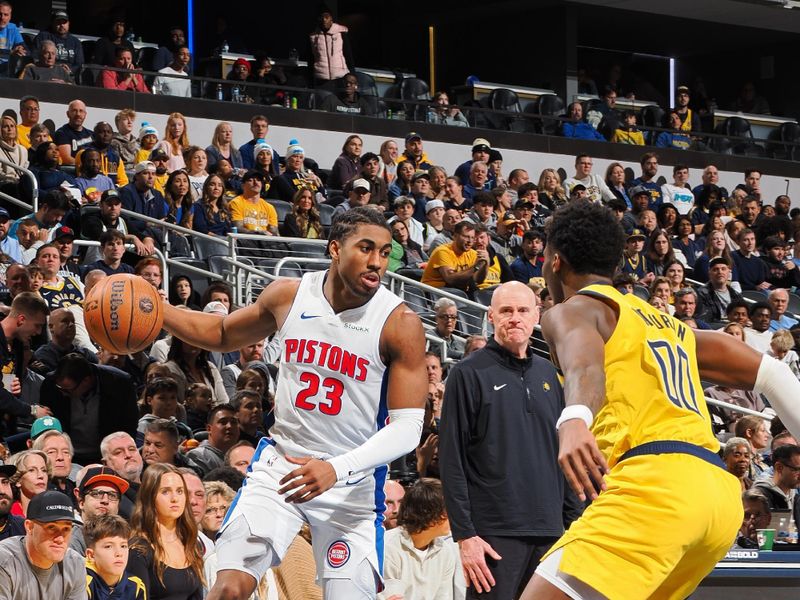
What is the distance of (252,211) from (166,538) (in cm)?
693

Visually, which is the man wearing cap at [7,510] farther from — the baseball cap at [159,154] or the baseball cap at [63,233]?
the baseball cap at [159,154]

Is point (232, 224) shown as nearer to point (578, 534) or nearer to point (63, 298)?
point (63, 298)

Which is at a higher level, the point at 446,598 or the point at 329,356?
the point at 329,356

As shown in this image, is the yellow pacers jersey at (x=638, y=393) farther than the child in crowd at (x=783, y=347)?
No

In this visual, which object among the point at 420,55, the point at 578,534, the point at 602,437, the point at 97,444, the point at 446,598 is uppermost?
the point at 420,55

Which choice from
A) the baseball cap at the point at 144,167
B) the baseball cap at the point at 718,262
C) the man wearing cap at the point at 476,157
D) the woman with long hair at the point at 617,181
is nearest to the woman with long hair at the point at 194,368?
the baseball cap at the point at 144,167

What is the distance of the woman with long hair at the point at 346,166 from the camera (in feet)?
53.5

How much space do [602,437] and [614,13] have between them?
23333 mm

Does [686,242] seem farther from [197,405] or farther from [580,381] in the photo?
[580,381]

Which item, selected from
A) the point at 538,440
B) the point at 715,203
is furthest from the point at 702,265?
the point at 538,440

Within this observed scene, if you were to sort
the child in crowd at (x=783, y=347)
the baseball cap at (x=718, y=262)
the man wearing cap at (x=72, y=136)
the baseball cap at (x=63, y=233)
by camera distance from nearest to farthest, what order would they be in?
the baseball cap at (x=63, y=233)
the child in crowd at (x=783, y=347)
the man wearing cap at (x=72, y=136)
the baseball cap at (x=718, y=262)

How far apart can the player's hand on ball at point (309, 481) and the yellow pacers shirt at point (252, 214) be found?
9028 millimetres

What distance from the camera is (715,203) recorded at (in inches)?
752

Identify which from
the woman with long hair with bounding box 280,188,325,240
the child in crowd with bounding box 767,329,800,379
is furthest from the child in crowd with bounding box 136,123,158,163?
the child in crowd with bounding box 767,329,800,379
